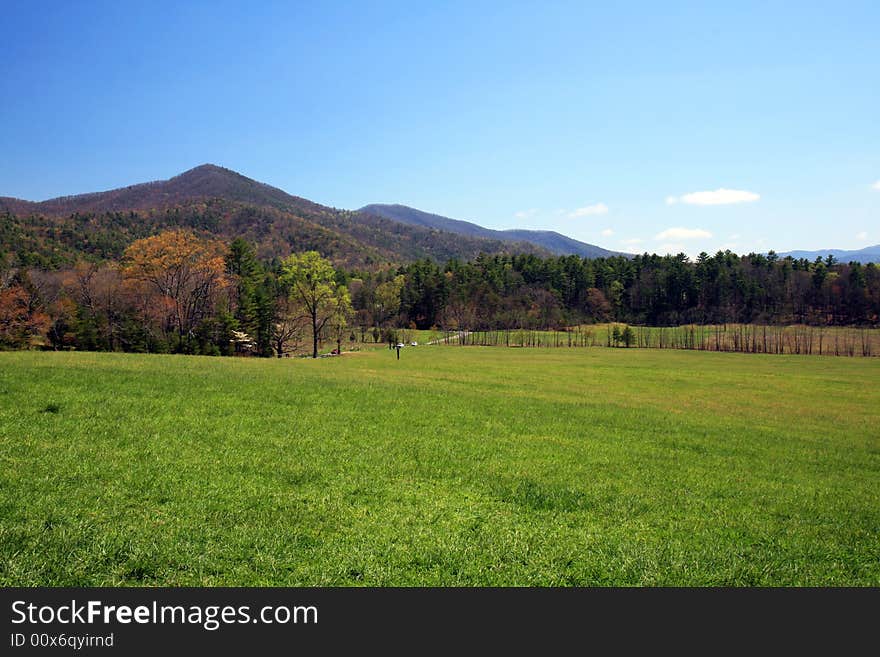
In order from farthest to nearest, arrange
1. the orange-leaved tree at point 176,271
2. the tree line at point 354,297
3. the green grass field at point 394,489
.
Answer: the orange-leaved tree at point 176,271 < the tree line at point 354,297 < the green grass field at point 394,489

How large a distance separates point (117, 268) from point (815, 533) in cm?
8429

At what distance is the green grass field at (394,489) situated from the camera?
771cm

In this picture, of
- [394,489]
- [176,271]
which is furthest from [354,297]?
[394,489]

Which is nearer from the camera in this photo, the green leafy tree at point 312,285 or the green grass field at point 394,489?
the green grass field at point 394,489

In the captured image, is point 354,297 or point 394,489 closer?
point 394,489

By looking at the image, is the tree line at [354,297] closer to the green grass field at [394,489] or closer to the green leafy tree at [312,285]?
the green leafy tree at [312,285]

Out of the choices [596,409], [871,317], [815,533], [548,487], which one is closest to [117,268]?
[596,409]

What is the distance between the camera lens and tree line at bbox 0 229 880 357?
60031 millimetres

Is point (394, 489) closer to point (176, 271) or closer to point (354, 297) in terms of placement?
point (176, 271)

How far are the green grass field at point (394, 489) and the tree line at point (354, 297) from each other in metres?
40.7

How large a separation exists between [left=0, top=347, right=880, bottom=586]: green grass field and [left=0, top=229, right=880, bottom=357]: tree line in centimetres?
4069

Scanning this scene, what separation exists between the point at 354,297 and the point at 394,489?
131 metres

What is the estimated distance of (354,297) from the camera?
459ft

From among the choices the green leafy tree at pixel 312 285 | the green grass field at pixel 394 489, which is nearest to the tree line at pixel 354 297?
the green leafy tree at pixel 312 285
